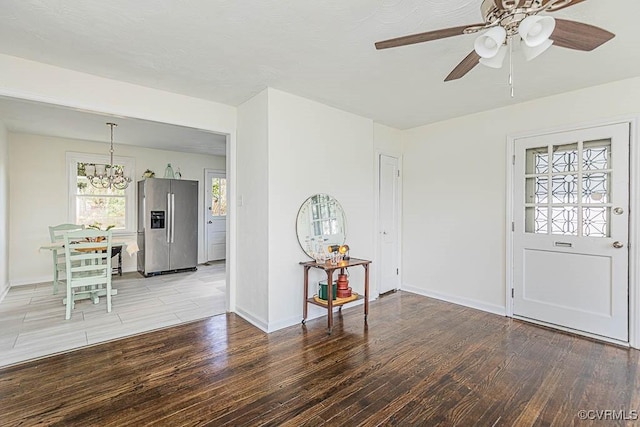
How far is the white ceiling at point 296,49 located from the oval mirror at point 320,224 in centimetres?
119

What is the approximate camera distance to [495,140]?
381cm

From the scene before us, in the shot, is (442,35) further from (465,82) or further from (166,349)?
(166,349)

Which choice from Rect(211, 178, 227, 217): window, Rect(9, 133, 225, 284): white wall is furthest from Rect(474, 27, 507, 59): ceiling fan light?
Rect(9, 133, 225, 284): white wall

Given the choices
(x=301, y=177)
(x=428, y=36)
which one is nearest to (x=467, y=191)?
(x=301, y=177)

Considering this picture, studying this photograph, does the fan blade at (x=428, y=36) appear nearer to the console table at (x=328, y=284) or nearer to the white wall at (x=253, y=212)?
the white wall at (x=253, y=212)

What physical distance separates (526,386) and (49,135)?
7.13 m

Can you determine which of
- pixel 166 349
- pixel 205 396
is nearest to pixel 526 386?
pixel 205 396

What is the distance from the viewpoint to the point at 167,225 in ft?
19.6

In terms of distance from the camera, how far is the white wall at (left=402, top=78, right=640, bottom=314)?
3.33 m

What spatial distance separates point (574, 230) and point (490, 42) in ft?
8.42

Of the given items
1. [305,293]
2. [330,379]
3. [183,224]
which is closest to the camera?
[330,379]

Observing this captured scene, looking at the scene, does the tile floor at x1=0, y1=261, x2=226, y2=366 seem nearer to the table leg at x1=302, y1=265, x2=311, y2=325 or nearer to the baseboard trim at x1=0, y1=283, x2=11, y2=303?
the baseboard trim at x1=0, y1=283, x2=11, y2=303

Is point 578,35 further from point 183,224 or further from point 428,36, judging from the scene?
point 183,224

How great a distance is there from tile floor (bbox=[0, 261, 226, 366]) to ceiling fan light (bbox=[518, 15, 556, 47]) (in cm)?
379
